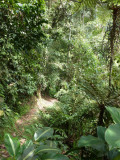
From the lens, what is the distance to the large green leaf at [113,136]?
623mm

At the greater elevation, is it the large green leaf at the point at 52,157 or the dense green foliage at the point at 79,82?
the dense green foliage at the point at 79,82

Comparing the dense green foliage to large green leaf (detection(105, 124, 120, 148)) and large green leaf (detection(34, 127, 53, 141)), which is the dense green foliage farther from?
large green leaf (detection(34, 127, 53, 141))

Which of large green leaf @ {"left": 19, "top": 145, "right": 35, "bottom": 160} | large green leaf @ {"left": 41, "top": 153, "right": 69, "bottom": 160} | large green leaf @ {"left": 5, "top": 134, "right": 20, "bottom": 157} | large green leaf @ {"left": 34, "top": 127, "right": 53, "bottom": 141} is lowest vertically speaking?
large green leaf @ {"left": 41, "top": 153, "right": 69, "bottom": 160}

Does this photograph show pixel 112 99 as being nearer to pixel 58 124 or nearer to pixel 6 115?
pixel 58 124

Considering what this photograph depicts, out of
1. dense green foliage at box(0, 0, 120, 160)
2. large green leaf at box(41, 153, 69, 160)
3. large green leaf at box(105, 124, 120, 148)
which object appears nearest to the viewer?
large green leaf at box(105, 124, 120, 148)

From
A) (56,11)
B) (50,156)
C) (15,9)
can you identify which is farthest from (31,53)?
(56,11)

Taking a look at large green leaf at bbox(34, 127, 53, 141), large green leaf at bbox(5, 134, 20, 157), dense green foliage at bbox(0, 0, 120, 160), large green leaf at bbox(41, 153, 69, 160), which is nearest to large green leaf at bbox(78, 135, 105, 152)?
dense green foliage at bbox(0, 0, 120, 160)

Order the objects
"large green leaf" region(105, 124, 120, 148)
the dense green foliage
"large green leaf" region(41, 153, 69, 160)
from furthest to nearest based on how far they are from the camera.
Result: the dense green foliage
"large green leaf" region(41, 153, 69, 160)
"large green leaf" region(105, 124, 120, 148)

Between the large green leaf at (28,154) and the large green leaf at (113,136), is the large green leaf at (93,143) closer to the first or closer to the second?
the large green leaf at (113,136)

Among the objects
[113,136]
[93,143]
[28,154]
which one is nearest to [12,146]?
[28,154]

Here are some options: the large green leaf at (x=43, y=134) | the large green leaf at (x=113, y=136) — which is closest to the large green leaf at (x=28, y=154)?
the large green leaf at (x=43, y=134)

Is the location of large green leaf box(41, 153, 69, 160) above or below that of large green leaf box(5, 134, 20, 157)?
below

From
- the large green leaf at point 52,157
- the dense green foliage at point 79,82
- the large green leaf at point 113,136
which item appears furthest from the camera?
the dense green foliage at point 79,82

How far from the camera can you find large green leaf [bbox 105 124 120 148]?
0.62 meters
